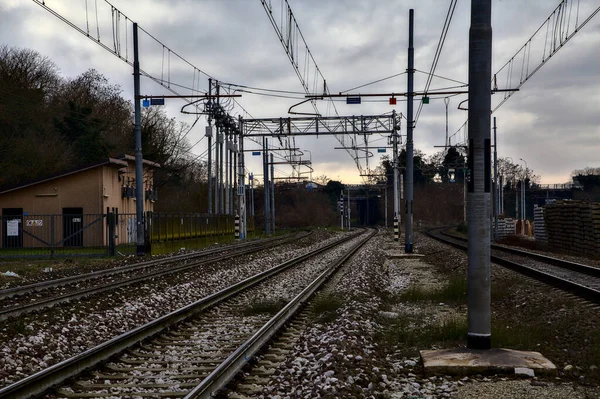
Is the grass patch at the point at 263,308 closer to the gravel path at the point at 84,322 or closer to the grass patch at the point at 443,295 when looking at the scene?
the gravel path at the point at 84,322

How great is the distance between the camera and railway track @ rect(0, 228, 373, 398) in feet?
24.5

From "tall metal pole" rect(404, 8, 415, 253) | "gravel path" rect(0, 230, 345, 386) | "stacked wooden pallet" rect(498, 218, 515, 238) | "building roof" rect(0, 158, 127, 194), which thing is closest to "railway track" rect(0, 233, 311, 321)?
"gravel path" rect(0, 230, 345, 386)

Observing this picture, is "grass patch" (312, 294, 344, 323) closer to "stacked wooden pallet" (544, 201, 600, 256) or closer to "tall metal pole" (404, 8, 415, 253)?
"tall metal pole" (404, 8, 415, 253)

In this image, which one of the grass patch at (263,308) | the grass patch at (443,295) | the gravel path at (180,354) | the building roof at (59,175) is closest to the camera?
the gravel path at (180,354)

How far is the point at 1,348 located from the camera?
31.7 feet

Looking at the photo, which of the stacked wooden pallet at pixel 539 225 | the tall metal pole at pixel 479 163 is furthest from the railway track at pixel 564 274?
the stacked wooden pallet at pixel 539 225

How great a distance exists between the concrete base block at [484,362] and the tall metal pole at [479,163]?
49 cm

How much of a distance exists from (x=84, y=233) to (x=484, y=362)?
108 feet

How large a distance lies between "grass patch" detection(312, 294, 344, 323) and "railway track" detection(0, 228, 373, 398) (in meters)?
0.42

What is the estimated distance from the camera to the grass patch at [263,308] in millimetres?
13670

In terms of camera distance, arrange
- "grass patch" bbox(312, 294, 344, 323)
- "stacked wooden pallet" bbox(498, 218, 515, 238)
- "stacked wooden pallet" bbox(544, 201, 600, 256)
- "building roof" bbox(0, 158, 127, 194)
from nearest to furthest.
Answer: "grass patch" bbox(312, 294, 344, 323), "stacked wooden pallet" bbox(544, 201, 600, 256), "building roof" bbox(0, 158, 127, 194), "stacked wooden pallet" bbox(498, 218, 515, 238)

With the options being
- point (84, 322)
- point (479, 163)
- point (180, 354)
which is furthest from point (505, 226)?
point (180, 354)

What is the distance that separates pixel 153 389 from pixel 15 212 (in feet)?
122

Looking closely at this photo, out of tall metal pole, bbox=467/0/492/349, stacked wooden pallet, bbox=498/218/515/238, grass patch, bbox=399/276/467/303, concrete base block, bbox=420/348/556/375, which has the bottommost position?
stacked wooden pallet, bbox=498/218/515/238
